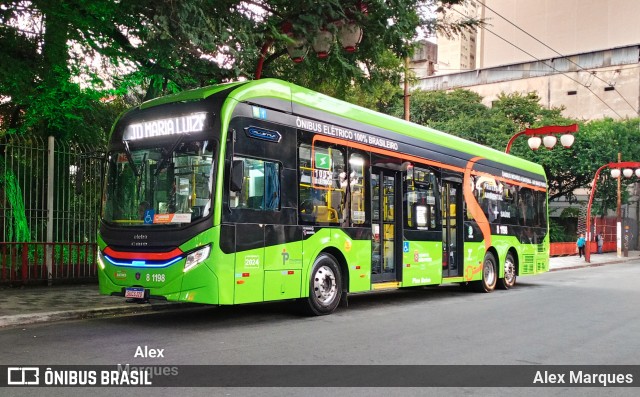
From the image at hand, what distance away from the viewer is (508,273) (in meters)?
16.4

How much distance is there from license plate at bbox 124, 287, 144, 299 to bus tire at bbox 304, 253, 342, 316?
269 centimetres

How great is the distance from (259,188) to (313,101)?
82.4 inches

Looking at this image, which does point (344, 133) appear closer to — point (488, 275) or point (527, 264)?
point (488, 275)

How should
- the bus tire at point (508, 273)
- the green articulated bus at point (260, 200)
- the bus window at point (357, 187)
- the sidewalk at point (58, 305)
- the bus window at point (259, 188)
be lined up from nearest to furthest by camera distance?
the green articulated bus at point (260, 200) < the bus window at point (259, 188) < the sidewalk at point (58, 305) < the bus window at point (357, 187) < the bus tire at point (508, 273)

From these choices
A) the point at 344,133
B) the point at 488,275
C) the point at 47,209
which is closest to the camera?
the point at 344,133

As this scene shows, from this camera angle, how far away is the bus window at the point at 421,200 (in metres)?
12.2

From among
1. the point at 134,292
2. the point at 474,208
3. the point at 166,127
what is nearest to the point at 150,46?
the point at 166,127

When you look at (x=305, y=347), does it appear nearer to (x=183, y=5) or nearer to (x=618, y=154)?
(x=183, y=5)

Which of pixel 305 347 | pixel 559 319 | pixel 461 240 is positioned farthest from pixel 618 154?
pixel 305 347

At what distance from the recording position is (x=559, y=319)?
10.2m

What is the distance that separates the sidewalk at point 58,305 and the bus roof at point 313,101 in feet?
11.6

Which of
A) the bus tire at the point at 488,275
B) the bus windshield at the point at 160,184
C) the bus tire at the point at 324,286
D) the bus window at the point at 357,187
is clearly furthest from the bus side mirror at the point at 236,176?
the bus tire at the point at 488,275

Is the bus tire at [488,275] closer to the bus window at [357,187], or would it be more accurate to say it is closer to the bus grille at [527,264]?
the bus grille at [527,264]

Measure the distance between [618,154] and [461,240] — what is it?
28179mm
